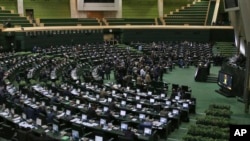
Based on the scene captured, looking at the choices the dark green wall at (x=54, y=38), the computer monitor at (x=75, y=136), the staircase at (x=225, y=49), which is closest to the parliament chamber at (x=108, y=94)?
the computer monitor at (x=75, y=136)

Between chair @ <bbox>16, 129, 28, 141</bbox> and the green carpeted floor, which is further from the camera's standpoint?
the green carpeted floor

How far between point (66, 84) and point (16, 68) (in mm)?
6711

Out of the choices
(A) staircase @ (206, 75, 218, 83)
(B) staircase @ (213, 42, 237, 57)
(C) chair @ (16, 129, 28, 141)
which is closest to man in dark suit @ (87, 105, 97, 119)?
(C) chair @ (16, 129, 28, 141)

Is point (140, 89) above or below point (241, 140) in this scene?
below

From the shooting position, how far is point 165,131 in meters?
16.7

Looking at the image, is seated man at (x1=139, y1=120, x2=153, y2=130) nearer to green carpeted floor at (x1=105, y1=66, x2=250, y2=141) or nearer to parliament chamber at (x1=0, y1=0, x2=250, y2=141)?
parliament chamber at (x1=0, y1=0, x2=250, y2=141)

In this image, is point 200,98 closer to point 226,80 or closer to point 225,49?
point 226,80

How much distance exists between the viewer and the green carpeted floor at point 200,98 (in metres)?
19.1

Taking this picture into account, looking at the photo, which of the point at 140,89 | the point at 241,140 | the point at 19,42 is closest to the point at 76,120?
the point at 140,89

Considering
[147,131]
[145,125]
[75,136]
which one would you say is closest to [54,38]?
[145,125]

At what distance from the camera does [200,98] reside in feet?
81.8

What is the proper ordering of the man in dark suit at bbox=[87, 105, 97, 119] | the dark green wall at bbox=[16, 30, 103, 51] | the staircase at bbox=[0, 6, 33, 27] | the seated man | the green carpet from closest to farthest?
the seated man → the man in dark suit at bbox=[87, 105, 97, 119] → the green carpet → the dark green wall at bbox=[16, 30, 103, 51] → the staircase at bbox=[0, 6, 33, 27]

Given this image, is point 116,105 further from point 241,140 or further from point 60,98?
point 241,140

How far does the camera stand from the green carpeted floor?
19.1 meters
